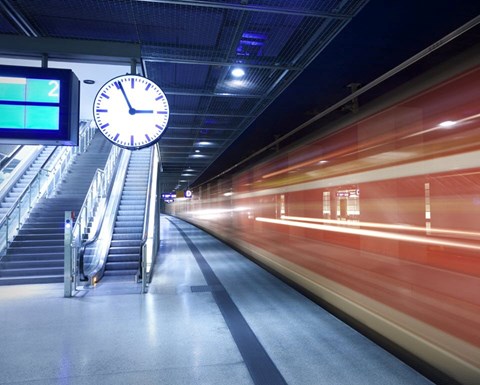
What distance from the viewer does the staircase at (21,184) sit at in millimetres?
8805

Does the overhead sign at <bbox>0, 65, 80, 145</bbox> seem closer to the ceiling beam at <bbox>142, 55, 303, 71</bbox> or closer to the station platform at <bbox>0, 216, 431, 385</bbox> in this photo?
the ceiling beam at <bbox>142, 55, 303, 71</bbox>

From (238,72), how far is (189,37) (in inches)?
43.4

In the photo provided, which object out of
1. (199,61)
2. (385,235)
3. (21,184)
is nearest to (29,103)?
(199,61)

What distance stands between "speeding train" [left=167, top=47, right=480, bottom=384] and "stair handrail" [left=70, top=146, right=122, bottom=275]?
14.2 ft

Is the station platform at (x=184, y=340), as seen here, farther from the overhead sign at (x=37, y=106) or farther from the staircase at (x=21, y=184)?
the staircase at (x=21, y=184)

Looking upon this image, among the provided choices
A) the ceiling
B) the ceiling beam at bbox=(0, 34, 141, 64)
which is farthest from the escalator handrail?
the ceiling beam at bbox=(0, 34, 141, 64)

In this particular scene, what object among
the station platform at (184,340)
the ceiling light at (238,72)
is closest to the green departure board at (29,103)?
the station platform at (184,340)

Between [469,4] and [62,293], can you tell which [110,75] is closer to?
[62,293]

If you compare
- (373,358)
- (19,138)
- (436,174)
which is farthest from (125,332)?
(436,174)

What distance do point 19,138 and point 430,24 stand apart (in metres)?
4.01

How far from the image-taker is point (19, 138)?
3176mm

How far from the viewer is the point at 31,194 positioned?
903cm

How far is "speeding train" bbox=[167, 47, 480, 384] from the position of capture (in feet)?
7.11

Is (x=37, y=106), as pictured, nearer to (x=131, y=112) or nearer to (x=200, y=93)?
(x=131, y=112)
